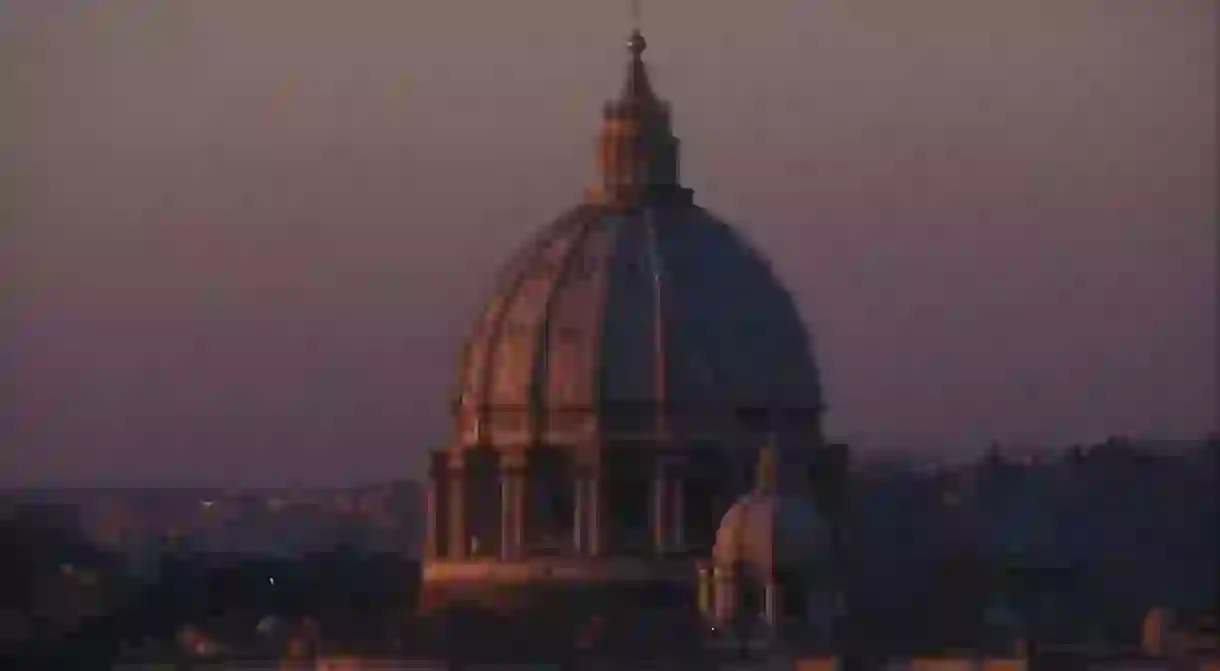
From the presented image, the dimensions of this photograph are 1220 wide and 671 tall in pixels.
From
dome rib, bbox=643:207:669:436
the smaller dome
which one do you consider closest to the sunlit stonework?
dome rib, bbox=643:207:669:436

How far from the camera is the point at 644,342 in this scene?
91125mm

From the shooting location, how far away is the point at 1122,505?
374 feet

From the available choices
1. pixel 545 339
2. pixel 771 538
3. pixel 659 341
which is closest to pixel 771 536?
pixel 771 538

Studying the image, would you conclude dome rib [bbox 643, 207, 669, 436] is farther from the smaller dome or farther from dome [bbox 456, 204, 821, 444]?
the smaller dome

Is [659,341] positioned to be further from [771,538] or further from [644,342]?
[771,538]

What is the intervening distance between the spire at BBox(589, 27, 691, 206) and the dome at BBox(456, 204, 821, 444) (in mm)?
417

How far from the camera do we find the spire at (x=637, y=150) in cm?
9131

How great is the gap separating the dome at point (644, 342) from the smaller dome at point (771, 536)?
4.71 metres

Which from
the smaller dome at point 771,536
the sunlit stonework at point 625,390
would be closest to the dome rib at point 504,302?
the sunlit stonework at point 625,390

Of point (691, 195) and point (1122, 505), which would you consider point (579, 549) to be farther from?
point (1122, 505)

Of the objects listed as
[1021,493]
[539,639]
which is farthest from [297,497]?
[539,639]

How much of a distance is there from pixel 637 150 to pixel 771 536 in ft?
26.8

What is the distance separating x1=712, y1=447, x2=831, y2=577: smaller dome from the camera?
85.3 meters

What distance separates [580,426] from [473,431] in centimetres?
161
